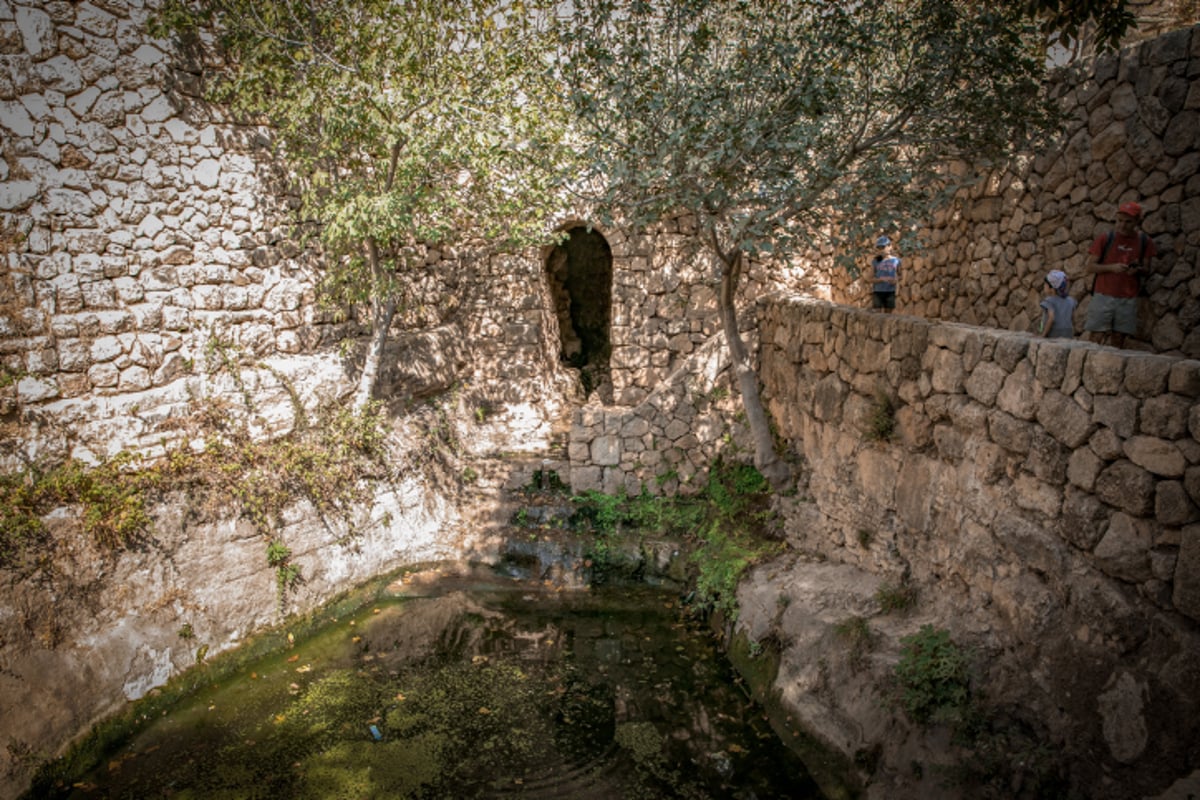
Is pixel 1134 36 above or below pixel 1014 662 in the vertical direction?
above

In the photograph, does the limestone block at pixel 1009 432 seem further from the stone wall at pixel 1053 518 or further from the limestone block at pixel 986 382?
the limestone block at pixel 986 382

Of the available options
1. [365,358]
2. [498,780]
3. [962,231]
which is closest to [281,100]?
[365,358]

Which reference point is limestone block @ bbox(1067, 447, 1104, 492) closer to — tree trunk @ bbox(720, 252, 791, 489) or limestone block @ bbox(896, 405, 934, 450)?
limestone block @ bbox(896, 405, 934, 450)

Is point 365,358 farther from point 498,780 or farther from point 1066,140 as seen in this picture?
point 1066,140

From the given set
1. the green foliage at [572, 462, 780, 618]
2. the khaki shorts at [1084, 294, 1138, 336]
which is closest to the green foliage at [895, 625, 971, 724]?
the green foliage at [572, 462, 780, 618]

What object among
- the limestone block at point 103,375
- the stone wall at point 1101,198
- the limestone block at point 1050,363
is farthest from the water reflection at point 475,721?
the stone wall at point 1101,198

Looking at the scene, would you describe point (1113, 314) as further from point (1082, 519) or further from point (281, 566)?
point (281, 566)

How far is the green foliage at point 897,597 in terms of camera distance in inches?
216

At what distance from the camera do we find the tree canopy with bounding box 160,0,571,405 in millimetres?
7070

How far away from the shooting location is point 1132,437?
3.61 metres

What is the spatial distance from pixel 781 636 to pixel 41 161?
24.5 ft

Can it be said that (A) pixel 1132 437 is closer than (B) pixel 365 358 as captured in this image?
Yes

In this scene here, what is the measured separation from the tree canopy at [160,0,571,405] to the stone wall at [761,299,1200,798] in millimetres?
3920

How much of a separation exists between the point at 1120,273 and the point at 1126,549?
295cm
